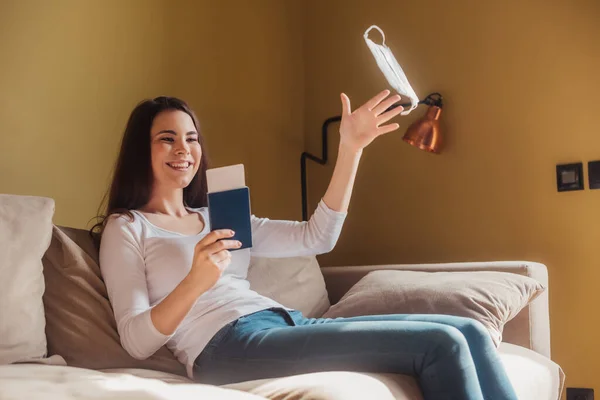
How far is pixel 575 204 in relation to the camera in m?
2.31

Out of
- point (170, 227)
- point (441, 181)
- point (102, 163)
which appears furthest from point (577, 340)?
point (102, 163)

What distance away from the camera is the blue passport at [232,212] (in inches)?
50.6

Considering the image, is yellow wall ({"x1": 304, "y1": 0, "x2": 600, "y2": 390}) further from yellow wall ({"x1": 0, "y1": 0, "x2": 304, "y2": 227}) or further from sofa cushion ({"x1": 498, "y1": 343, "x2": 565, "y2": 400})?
sofa cushion ({"x1": 498, "y1": 343, "x2": 565, "y2": 400})

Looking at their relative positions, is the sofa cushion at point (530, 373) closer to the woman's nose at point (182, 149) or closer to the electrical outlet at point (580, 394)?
the electrical outlet at point (580, 394)

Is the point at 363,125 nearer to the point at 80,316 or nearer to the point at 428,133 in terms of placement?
the point at 80,316

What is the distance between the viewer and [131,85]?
2.14 metres

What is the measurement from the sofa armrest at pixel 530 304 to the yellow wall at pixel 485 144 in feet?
1.28

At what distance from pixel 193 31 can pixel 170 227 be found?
1073 millimetres

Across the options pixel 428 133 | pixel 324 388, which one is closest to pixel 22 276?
pixel 324 388

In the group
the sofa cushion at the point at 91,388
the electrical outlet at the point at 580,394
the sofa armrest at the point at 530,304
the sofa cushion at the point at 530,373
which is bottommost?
the electrical outlet at the point at 580,394

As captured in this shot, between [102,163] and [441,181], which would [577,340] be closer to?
[441,181]

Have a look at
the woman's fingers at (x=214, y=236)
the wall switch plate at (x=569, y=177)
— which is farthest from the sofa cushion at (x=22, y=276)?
the wall switch plate at (x=569, y=177)

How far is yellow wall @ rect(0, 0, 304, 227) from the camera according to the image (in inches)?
71.8

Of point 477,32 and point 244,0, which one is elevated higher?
point 244,0
